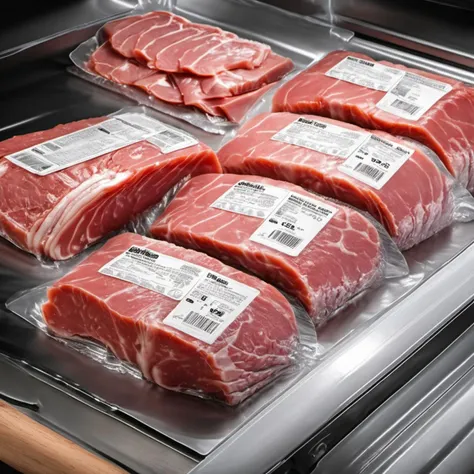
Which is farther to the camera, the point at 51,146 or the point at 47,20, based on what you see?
the point at 47,20

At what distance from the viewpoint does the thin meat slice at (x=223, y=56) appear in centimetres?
229

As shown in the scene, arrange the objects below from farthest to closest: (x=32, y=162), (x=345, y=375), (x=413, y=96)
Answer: (x=413, y=96) → (x=32, y=162) → (x=345, y=375)

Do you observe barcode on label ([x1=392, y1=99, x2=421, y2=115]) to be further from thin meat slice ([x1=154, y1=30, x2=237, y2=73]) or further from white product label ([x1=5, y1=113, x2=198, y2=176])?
thin meat slice ([x1=154, y1=30, x2=237, y2=73])

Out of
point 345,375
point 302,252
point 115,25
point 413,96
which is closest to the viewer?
point 345,375

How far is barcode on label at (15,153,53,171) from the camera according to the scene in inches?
69.3

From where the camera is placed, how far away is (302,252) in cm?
156

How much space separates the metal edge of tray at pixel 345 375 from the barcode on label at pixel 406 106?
0.47 m

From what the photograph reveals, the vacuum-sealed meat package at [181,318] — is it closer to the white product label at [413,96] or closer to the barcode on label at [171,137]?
the barcode on label at [171,137]

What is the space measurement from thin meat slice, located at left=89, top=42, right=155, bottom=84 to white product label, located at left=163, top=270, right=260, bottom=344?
1.02 meters

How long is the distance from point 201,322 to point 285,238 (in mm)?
273

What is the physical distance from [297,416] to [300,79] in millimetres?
1134

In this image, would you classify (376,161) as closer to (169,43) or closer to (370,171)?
(370,171)

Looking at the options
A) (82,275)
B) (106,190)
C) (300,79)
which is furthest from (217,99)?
(82,275)

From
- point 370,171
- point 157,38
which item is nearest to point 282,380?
point 370,171
